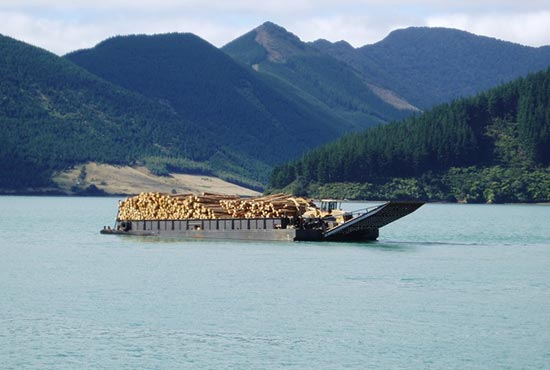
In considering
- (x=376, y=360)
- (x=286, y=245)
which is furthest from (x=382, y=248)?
(x=376, y=360)

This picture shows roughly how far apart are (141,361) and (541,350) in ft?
45.6

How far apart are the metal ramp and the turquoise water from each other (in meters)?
4.34

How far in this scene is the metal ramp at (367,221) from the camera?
8974cm

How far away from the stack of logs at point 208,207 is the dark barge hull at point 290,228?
1.05 m

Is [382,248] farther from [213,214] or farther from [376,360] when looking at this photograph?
[376,360]

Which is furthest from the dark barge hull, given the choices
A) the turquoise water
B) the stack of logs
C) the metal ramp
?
the turquoise water

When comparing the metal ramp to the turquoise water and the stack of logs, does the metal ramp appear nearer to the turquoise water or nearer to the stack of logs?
the stack of logs

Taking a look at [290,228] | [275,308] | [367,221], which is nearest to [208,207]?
[290,228]

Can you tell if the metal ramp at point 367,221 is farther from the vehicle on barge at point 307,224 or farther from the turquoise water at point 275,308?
the turquoise water at point 275,308

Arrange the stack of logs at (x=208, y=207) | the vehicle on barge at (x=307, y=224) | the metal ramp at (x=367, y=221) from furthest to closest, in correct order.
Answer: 1. the stack of logs at (x=208, y=207)
2. the vehicle on barge at (x=307, y=224)
3. the metal ramp at (x=367, y=221)

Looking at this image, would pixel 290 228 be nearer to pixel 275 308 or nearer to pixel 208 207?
pixel 208 207

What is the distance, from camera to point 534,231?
121 m

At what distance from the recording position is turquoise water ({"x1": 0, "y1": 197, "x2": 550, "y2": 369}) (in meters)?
42.6

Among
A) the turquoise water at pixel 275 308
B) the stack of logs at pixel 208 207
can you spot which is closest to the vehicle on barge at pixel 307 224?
the stack of logs at pixel 208 207
